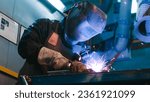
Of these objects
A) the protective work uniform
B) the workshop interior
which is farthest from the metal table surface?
the workshop interior

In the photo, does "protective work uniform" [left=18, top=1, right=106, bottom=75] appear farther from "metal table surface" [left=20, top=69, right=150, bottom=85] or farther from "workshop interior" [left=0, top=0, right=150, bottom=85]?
"metal table surface" [left=20, top=69, right=150, bottom=85]

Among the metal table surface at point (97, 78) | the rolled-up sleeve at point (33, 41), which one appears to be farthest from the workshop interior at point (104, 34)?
the metal table surface at point (97, 78)

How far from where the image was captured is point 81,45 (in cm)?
220

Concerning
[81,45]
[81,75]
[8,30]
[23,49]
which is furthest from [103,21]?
[81,75]

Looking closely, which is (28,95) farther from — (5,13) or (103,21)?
(5,13)

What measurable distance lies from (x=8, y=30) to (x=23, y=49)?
1.47ft

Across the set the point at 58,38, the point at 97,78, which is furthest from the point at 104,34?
the point at 97,78

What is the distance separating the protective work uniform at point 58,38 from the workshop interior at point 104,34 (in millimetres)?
168

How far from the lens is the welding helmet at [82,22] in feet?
6.03

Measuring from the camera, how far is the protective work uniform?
1.67 metres

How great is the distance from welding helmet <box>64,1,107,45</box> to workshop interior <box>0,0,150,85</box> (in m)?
0.17

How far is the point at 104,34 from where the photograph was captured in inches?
94.4

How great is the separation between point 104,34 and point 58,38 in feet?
1.65

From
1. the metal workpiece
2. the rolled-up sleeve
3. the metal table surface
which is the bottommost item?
the metal table surface
